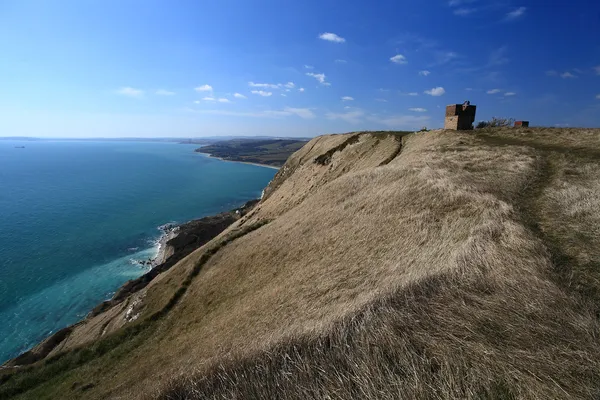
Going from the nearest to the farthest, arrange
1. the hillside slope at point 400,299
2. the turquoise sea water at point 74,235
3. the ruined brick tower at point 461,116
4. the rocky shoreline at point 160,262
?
1. the hillside slope at point 400,299
2. the rocky shoreline at point 160,262
3. the ruined brick tower at point 461,116
4. the turquoise sea water at point 74,235

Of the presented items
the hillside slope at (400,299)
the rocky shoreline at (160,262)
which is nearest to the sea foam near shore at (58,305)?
the rocky shoreline at (160,262)

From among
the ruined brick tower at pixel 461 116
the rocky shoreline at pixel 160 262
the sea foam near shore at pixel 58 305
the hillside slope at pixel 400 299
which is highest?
the ruined brick tower at pixel 461 116

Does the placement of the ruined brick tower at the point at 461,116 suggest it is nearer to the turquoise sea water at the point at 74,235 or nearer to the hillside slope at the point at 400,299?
the hillside slope at the point at 400,299

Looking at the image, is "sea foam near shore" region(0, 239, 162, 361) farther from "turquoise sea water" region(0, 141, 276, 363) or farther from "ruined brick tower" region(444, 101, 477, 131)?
"ruined brick tower" region(444, 101, 477, 131)

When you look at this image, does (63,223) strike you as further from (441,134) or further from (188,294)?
(441,134)

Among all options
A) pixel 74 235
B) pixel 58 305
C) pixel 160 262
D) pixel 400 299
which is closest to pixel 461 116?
pixel 400 299

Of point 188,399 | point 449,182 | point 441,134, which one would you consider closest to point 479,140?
point 441,134
